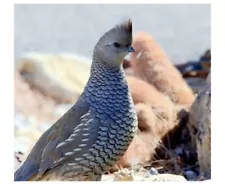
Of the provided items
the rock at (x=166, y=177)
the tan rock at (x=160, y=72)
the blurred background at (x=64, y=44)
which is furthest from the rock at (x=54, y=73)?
the rock at (x=166, y=177)

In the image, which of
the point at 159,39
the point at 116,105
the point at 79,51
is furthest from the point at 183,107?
the point at 116,105

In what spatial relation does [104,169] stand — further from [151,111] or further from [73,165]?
[151,111]

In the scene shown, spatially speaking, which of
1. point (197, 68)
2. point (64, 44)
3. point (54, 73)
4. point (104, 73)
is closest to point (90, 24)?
point (64, 44)

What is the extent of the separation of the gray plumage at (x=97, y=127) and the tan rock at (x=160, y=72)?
1.99 feet

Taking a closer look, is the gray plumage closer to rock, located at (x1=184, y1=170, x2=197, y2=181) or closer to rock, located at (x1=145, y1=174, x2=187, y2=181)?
rock, located at (x1=145, y1=174, x2=187, y2=181)

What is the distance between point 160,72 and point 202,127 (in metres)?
0.39

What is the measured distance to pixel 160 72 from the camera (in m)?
3.33

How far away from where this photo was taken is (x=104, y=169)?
104 inches

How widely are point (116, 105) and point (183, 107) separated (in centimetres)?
75

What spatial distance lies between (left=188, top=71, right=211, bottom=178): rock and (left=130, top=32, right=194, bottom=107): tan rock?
16cm

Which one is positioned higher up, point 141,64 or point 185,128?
point 141,64

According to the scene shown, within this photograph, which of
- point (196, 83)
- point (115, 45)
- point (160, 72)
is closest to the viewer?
point (115, 45)

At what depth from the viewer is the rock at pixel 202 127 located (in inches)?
119

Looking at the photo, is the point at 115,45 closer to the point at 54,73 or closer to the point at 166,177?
the point at 166,177
